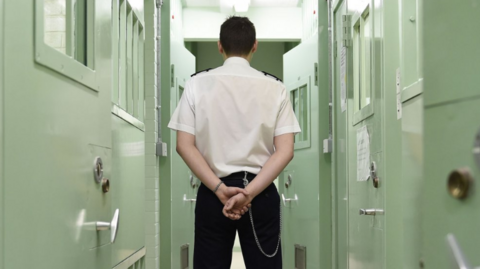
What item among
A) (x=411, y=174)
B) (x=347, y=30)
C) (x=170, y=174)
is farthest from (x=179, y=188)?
(x=411, y=174)

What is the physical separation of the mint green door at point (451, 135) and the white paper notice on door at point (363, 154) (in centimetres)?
211

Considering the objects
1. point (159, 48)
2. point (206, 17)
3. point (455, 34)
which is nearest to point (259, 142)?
point (455, 34)

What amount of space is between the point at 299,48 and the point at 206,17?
1.65m

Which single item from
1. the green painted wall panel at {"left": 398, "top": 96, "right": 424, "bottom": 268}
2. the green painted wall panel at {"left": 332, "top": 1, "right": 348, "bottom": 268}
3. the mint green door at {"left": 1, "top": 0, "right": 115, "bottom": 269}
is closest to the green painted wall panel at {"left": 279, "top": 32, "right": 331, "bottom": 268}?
the green painted wall panel at {"left": 332, "top": 1, "right": 348, "bottom": 268}

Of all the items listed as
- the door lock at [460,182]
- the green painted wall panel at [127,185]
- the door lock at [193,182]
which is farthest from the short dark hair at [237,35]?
the door lock at [193,182]

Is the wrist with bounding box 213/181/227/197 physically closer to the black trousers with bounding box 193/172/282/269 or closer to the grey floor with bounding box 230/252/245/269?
the black trousers with bounding box 193/172/282/269

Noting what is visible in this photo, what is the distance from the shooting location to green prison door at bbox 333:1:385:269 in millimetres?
2625

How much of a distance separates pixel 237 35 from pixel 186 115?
390 millimetres

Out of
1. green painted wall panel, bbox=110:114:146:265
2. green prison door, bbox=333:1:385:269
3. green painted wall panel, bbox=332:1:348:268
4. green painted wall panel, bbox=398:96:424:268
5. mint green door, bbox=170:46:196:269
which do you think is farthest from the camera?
mint green door, bbox=170:46:196:269

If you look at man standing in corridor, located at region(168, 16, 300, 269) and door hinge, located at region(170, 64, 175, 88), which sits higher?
door hinge, located at region(170, 64, 175, 88)

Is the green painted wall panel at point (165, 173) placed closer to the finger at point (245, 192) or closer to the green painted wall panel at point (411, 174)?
the finger at point (245, 192)

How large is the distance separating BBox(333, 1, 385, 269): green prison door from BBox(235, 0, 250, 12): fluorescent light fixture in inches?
81.2

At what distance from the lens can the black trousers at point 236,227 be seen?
2.36m

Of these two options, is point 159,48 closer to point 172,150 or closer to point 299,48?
point 172,150
